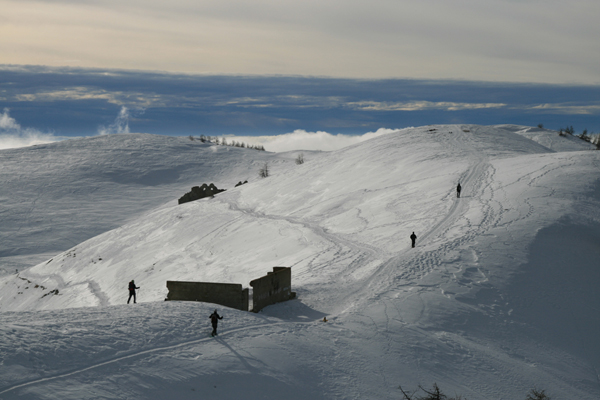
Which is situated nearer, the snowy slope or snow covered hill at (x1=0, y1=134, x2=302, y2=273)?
snow covered hill at (x1=0, y1=134, x2=302, y2=273)

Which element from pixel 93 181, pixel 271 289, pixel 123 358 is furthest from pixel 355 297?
pixel 93 181

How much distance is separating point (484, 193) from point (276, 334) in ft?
77.1

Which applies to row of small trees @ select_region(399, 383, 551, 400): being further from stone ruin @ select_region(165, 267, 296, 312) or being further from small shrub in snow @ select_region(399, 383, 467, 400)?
stone ruin @ select_region(165, 267, 296, 312)

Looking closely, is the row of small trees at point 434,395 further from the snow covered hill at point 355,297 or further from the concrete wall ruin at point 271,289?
the concrete wall ruin at point 271,289

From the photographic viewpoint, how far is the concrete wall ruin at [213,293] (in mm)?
19109

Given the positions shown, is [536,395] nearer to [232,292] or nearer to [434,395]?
[434,395]

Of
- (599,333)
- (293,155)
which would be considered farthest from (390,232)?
(293,155)

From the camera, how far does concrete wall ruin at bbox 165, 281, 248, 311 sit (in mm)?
19109

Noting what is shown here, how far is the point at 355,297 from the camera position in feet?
66.3

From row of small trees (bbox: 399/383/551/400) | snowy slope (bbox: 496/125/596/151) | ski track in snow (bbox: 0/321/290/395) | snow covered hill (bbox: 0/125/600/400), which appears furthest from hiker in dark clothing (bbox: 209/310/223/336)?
snowy slope (bbox: 496/125/596/151)

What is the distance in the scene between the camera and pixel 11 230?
61188 mm

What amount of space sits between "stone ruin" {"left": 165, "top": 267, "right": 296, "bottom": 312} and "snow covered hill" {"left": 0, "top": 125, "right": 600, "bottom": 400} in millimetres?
744

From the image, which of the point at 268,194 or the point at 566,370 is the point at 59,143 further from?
the point at 566,370

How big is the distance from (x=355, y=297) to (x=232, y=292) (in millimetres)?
5140
